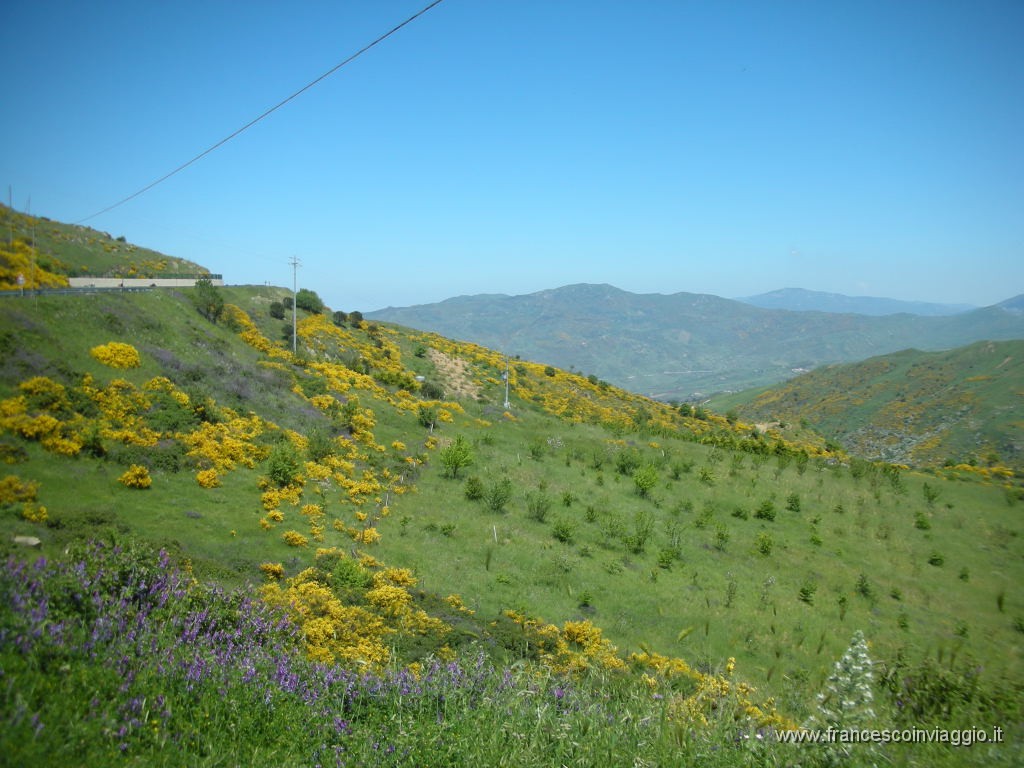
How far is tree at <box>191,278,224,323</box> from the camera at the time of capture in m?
37.9

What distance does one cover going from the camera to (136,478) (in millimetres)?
16688

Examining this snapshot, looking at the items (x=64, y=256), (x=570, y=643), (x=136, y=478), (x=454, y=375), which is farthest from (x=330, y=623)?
(x=64, y=256)

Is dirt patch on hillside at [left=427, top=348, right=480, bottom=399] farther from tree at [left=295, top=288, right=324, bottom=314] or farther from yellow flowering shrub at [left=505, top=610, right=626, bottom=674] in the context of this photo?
yellow flowering shrub at [left=505, top=610, right=626, bottom=674]

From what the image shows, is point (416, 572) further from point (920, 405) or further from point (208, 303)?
point (920, 405)

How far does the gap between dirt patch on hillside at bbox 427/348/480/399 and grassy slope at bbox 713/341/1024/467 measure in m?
58.9

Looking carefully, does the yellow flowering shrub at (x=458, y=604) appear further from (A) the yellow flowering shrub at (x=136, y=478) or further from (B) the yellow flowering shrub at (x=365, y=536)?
(A) the yellow flowering shrub at (x=136, y=478)

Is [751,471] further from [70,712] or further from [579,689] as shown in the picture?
[70,712]

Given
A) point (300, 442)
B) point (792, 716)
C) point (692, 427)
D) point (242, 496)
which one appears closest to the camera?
point (792, 716)

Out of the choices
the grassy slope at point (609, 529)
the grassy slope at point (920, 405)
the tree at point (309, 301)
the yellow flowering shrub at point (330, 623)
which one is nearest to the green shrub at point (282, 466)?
the grassy slope at point (609, 529)

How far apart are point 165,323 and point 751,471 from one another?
3876cm

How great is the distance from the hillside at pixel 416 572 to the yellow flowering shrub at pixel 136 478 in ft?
0.43

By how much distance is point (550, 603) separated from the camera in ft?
55.4

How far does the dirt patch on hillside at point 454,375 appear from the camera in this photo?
53594 millimetres

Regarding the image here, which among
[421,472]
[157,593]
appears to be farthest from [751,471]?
[157,593]
